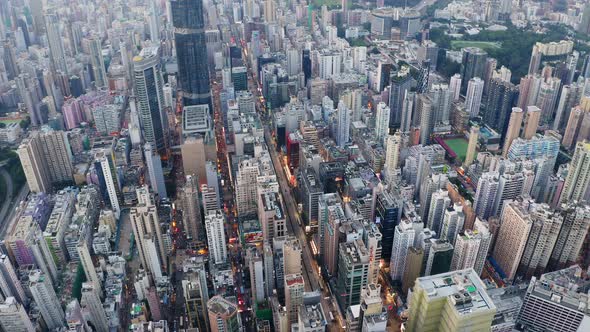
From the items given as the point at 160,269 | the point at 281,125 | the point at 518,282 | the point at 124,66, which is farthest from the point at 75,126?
the point at 518,282

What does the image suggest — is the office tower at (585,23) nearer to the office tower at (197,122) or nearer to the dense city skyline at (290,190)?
the dense city skyline at (290,190)

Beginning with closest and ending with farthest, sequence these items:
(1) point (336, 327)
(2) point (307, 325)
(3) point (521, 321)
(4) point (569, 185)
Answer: (2) point (307, 325) < (3) point (521, 321) < (1) point (336, 327) < (4) point (569, 185)

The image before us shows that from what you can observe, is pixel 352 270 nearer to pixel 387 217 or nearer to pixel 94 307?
pixel 387 217

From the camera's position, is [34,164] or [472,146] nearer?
[34,164]

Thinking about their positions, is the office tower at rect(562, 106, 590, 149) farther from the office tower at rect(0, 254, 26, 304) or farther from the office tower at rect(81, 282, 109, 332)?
the office tower at rect(0, 254, 26, 304)

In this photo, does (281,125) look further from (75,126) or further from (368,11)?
(368,11)

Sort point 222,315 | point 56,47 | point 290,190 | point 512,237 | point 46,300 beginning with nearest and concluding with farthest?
point 222,315 < point 46,300 < point 512,237 < point 290,190 < point 56,47

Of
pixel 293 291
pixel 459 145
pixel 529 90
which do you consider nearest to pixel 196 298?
pixel 293 291
